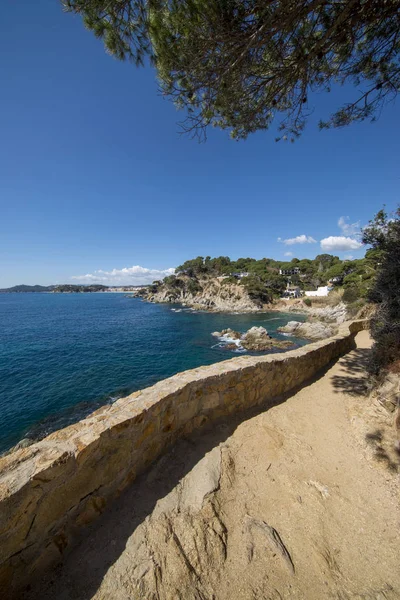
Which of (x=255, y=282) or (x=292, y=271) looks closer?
(x=255, y=282)

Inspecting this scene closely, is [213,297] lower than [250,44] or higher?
lower

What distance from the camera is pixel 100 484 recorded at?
2.71 metres

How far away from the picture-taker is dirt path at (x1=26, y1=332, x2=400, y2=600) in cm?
219

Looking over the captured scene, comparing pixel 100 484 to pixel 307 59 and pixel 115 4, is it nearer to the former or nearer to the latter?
pixel 115 4

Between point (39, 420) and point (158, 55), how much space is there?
14405 mm

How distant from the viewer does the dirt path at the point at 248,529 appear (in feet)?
7.18

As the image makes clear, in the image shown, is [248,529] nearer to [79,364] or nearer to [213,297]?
[79,364]

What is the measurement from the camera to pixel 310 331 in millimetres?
27312

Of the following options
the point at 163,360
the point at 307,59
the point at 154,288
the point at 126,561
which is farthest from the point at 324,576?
the point at 154,288

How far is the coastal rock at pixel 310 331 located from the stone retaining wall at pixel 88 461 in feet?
80.7

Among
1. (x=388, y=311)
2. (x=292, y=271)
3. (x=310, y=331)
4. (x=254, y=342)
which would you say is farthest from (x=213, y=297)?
(x=388, y=311)

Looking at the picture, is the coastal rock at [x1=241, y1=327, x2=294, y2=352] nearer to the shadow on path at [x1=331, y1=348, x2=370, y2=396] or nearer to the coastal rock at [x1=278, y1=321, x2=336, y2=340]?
the coastal rock at [x1=278, y1=321, x2=336, y2=340]

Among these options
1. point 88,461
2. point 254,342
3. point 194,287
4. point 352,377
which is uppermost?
point 194,287

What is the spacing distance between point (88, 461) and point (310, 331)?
1134 inches
